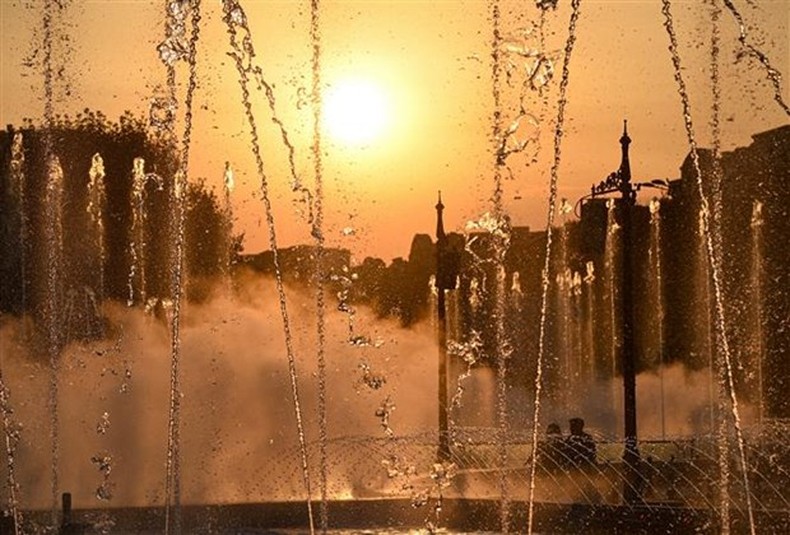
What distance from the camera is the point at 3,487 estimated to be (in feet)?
78.2

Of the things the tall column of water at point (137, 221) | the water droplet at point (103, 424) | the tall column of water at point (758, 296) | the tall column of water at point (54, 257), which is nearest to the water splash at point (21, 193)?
the tall column of water at point (54, 257)

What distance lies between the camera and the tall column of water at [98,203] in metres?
41.5

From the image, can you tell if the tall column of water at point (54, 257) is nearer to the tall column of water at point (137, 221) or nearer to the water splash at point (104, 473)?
the tall column of water at point (137, 221)

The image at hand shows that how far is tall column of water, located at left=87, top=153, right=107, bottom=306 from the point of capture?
136 ft

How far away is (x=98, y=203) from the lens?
43.1 meters

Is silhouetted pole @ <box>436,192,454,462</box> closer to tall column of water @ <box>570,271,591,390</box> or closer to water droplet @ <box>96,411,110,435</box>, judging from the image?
water droplet @ <box>96,411,110,435</box>

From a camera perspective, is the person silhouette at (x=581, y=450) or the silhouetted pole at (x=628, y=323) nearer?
the silhouetted pole at (x=628, y=323)

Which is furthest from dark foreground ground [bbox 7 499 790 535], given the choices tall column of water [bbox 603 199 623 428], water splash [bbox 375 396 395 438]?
tall column of water [bbox 603 199 623 428]

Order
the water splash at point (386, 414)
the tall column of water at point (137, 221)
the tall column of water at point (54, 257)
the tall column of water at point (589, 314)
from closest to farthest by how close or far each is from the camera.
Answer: the water splash at point (386, 414) → the tall column of water at point (54, 257) → the tall column of water at point (137, 221) → the tall column of water at point (589, 314)

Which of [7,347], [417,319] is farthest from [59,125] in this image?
[417,319]

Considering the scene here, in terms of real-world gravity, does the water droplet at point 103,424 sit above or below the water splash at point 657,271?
below

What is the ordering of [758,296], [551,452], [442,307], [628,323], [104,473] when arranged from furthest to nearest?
[758,296]
[104,473]
[442,307]
[551,452]
[628,323]

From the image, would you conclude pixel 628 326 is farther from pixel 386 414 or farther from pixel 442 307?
pixel 386 414

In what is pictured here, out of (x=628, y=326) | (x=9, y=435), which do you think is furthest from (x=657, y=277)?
(x=628, y=326)
